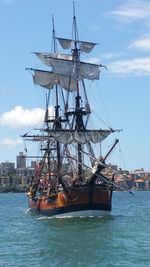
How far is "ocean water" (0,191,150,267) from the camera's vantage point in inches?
1387

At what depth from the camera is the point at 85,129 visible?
75.8m

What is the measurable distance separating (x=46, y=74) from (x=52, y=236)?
4103 centimetres

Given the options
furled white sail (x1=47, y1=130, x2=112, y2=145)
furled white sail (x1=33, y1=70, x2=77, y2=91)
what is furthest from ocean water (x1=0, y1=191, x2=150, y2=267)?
furled white sail (x1=33, y1=70, x2=77, y2=91)

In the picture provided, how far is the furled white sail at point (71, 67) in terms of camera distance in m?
81.1

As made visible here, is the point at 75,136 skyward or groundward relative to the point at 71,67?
groundward

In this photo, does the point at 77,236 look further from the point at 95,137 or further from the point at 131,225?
the point at 95,137

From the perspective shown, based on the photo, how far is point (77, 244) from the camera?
42125 millimetres

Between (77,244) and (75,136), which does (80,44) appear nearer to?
(75,136)

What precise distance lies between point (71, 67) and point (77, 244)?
42.4 metres

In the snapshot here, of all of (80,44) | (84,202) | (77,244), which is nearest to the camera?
(77,244)

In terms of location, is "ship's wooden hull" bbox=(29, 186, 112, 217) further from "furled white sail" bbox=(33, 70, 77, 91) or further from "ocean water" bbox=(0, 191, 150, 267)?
"furled white sail" bbox=(33, 70, 77, 91)

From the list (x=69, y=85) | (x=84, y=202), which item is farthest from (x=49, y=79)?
(x=84, y=202)

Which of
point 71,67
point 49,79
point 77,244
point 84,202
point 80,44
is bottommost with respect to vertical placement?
point 77,244

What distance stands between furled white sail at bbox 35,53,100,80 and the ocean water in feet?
80.5
